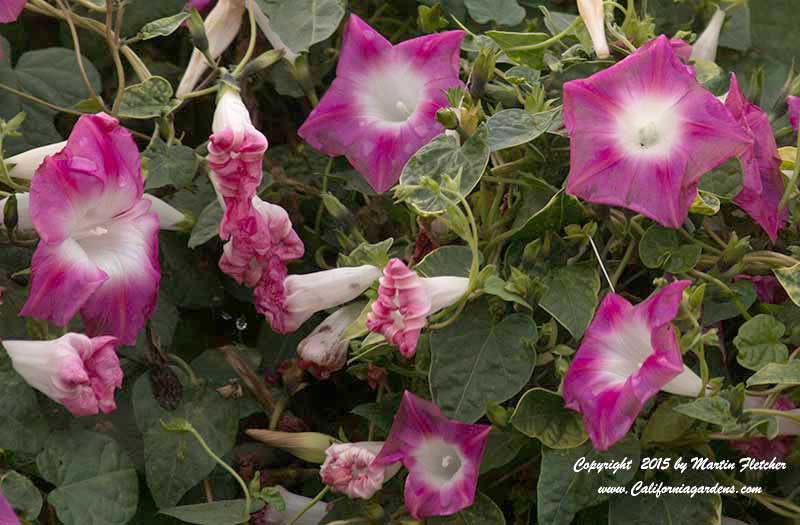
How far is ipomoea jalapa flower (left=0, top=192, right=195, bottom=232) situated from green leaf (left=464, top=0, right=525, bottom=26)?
0.36 m

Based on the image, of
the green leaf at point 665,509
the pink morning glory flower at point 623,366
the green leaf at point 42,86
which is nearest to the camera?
the pink morning glory flower at point 623,366

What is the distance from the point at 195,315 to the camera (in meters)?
1.01

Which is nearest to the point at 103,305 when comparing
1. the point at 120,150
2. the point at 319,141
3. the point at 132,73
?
the point at 120,150

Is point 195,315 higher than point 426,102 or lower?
lower

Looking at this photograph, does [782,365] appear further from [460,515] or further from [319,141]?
[319,141]

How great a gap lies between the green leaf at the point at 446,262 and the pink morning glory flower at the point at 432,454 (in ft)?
0.30

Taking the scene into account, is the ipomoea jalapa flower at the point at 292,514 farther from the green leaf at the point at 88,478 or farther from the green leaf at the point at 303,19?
the green leaf at the point at 303,19

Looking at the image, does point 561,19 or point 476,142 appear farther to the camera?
point 561,19

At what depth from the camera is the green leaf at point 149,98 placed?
88 centimetres

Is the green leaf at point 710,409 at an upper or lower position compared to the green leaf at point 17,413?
upper

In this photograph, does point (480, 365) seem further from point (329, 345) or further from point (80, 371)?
point (80, 371)

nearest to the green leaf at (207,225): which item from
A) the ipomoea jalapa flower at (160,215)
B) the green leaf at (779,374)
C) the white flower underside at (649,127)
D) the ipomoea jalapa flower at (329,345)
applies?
the ipomoea jalapa flower at (160,215)

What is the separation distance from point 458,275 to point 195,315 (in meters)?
0.31

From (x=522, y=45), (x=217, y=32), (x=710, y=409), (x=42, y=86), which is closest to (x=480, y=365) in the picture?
(x=710, y=409)
